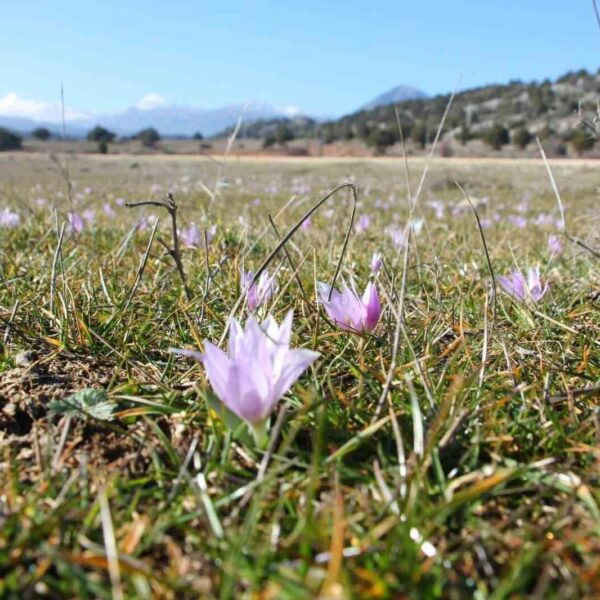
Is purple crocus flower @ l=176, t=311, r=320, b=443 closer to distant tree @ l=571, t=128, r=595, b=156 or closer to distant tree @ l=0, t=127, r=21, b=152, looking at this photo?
distant tree @ l=571, t=128, r=595, b=156

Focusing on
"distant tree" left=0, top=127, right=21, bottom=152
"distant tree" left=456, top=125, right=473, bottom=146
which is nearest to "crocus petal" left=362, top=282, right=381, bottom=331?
"distant tree" left=456, top=125, right=473, bottom=146

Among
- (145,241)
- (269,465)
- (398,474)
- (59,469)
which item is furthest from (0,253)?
(398,474)

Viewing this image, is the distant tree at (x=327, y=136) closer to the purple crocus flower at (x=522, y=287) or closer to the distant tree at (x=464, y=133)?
the distant tree at (x=464, y=133)

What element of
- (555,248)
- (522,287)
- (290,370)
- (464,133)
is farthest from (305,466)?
(464,133)

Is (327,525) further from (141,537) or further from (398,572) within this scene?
(141,537)

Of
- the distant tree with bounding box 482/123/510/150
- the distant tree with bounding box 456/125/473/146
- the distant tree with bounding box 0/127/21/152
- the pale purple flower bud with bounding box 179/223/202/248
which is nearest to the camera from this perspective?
the pale purple flower bud with bounding box 179/223/202/248
